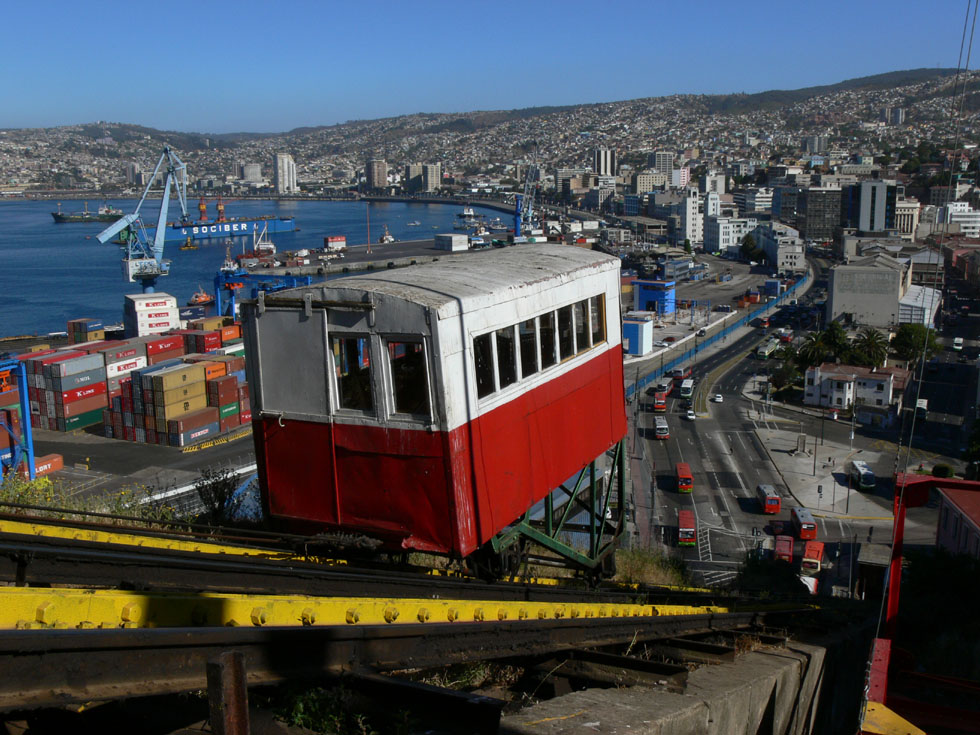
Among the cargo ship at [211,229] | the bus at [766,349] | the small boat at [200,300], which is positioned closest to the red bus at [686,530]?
the bus at [766,349]

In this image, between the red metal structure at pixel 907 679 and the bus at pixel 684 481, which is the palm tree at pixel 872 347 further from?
the red metal structure at pixel 907 679

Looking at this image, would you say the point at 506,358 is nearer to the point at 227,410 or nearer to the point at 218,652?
the point at 218,652

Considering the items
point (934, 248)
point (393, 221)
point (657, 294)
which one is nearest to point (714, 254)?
point (934, 248)

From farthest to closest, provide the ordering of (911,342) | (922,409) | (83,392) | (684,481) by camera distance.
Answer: (911,342) → (922,409) → (83,392) → (684,481)

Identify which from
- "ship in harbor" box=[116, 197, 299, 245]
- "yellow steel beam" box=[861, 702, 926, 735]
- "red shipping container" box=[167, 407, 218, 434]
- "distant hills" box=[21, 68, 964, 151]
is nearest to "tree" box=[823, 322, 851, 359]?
"red shipping container" box=[167, 407, 218, 434]

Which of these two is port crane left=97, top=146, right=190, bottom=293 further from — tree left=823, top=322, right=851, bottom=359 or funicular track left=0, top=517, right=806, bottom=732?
funicular track left=0, top=517, right=806, bottom=732

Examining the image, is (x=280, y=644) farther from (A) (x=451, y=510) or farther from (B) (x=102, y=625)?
(A) (x=451, y=510)

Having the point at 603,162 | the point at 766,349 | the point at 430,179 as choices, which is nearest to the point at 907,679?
the point at 766,349
